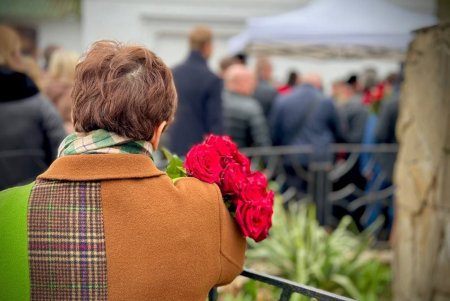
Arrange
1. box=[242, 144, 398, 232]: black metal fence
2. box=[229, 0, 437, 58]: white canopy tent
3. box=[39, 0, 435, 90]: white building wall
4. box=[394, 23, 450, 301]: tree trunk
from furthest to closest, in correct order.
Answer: box=[39, 0, 435, 90]: white building wall → box=[229, 0, 437, 58]: white canopy tent → box=[242, 144, 398, 232]: black metal fence → box=[394, 23, 450, 301]: tree trunk

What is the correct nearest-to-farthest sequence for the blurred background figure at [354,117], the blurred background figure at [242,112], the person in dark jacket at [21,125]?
1. the person in dark jacket at [21,125]
2. the blurred background figure at [242,112]
3. the blurred background figure at [354,117]

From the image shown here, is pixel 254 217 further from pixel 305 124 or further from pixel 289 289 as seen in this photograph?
pixel 305 124

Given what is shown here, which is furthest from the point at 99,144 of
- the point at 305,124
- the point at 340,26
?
the point at 340,26

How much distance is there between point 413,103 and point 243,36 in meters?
3.81

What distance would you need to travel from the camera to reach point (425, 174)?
11.9ft

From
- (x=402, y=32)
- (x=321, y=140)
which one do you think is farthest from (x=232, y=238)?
(x=402, y=32)

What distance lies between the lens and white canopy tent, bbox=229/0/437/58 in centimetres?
695

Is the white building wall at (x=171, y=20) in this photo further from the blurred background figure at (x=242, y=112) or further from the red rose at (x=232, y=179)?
the red rose at (x=232, y=179)

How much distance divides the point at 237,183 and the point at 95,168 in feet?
1.33

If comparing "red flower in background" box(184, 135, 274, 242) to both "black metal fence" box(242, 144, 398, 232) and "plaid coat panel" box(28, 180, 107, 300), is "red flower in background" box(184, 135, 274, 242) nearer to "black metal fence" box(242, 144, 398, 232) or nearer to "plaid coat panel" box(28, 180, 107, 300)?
"plaid coat panel" box(28, 180, 107, 300)

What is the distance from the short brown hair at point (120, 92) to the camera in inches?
66.2

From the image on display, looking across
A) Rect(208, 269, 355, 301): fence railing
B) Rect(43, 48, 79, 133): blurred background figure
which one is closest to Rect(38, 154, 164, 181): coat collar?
Rect(208, 269, 355, 301): fence railing

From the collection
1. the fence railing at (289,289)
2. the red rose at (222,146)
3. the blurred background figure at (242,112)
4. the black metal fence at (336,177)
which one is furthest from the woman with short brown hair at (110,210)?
the black metal fence at (336,177)

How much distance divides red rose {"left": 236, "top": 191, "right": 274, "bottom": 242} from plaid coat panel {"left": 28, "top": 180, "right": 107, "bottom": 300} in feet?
1.26
